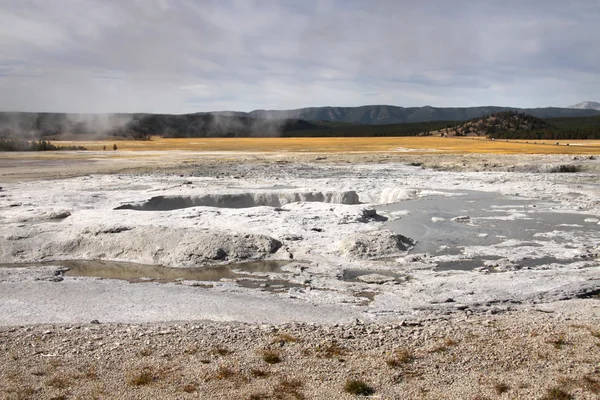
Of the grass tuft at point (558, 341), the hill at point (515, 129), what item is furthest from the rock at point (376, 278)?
the hill at point (515, 129)

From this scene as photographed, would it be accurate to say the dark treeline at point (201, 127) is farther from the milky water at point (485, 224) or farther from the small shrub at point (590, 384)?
the small shrub at point (590, 384)

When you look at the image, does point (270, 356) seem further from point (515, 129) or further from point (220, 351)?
point (515, 129)

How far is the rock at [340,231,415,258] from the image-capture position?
8.89m

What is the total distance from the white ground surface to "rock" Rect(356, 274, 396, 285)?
0.12m

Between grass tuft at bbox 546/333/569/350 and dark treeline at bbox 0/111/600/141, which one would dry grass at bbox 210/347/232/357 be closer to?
grass tuft at bbox 546/333/569/350

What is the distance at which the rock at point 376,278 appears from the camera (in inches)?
295

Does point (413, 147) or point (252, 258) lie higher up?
point (413, 147)

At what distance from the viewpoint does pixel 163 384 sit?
14.0 ft

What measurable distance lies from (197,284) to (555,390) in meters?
4.88

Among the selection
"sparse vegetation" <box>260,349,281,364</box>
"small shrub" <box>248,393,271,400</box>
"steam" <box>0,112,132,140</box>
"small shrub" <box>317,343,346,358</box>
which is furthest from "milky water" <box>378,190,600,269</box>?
"steam" <box>0,112,132,140</box>

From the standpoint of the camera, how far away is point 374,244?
360 inches

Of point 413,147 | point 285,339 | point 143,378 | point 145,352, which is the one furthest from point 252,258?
point 413,147

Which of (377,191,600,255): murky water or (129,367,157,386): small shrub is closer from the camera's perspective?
(129,367,157,386): small shrub

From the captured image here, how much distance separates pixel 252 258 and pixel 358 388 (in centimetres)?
483
